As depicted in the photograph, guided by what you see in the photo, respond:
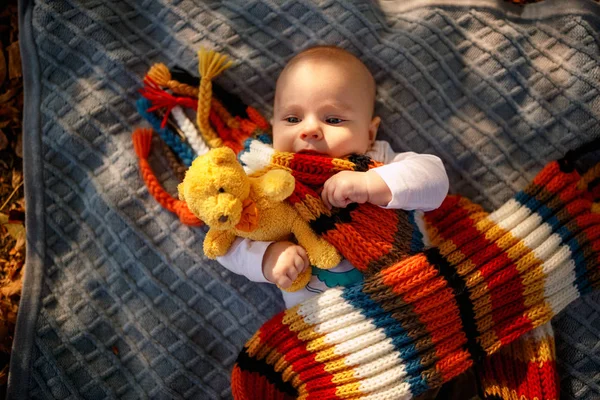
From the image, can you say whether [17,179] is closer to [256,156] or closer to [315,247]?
[256,156]

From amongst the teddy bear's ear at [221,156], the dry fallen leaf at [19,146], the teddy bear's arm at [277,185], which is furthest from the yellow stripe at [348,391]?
the dry fallen leaf at [19,146]

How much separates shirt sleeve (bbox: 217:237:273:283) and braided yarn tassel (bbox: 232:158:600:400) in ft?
0.42

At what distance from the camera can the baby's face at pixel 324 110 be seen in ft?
3.53

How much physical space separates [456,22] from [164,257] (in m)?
0.97

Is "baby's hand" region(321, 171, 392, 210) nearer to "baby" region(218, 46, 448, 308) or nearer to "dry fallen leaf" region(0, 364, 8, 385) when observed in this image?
"baby" region(218, 46, 448, 308)

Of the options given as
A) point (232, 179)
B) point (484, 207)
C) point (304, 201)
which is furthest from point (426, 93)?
point (232, 179)

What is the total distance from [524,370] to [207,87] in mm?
1001

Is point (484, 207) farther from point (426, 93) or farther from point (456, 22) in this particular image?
point (456, 22)

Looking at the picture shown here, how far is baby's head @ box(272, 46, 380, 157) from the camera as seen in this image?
3.53 feet

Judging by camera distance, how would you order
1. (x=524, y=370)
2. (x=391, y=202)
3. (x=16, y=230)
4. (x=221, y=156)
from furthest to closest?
1. (x=16, y=230)
2. (x=524, y=370)
3. (x=391, y=202)
4. (x=221, y=156)

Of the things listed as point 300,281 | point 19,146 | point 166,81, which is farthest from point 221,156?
point 19,146

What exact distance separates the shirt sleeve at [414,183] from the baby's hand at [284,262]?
0.71ft

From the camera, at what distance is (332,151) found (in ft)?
3.58

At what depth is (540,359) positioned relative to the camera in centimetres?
112
